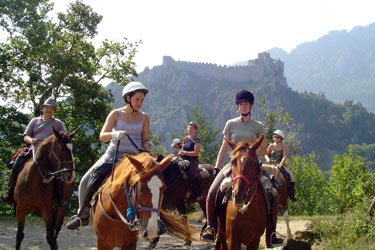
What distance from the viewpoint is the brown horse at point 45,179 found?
6.02 metres

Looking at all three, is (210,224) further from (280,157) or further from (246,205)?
(280,157)

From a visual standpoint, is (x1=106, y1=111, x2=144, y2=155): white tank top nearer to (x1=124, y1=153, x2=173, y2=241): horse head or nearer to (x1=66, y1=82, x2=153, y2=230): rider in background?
(x1=66, y1=82, x2=153, y2=230): rider in background

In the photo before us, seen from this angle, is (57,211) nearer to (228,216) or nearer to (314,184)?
(228,216)

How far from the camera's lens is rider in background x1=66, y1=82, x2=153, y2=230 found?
4.16 meters

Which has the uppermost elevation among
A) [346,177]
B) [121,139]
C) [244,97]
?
[244,97]

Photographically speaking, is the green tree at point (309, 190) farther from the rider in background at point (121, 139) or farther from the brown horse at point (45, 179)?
the rider in background at point (121, 139)

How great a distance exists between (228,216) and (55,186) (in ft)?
11.4

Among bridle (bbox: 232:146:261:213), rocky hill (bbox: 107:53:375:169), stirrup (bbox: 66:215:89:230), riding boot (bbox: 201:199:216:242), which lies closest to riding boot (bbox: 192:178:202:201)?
riding boot (bbox: 201:199:216:242)

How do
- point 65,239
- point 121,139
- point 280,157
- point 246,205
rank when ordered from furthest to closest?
point 280,157, point 65,239, point 246,205, point 121,139

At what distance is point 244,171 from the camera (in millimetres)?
Result: 4129

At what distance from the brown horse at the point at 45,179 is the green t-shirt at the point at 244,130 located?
2775mm

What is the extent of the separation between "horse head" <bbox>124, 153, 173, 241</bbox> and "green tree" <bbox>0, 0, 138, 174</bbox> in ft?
35.4

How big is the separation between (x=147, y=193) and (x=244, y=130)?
2313 mm

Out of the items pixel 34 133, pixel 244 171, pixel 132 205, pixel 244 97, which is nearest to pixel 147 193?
pixel 132 205
